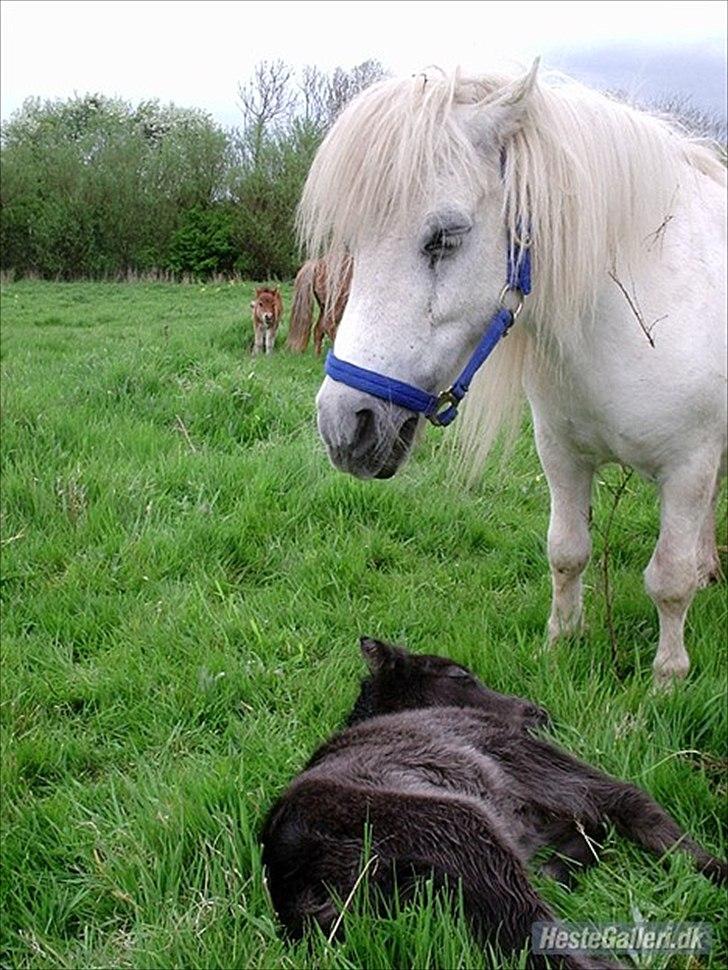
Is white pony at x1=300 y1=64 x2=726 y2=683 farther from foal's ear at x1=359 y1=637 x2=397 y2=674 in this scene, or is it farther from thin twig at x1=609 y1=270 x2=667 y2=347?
foal's ear at x1=359 y1=637 x2=397 y2=674

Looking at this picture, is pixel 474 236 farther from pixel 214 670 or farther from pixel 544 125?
pixel 214 670

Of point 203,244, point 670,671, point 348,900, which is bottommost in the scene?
point 203,244

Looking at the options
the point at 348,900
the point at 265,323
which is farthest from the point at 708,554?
the point at 265,323

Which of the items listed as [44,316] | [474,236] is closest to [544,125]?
[474,236]

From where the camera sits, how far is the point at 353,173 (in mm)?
2264

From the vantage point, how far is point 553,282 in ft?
8.30

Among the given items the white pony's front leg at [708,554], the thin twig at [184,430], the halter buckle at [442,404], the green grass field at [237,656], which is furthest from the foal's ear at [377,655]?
the thin twig at [184,430]

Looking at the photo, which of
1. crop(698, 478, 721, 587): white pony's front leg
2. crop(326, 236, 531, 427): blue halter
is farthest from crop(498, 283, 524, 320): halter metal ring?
crop(698, 478, 721, 587): white pony's front leg

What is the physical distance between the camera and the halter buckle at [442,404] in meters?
2.35

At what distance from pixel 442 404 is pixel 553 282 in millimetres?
513

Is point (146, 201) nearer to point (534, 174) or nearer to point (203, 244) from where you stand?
point (203, 244)

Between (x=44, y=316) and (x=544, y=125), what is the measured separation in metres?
15.1

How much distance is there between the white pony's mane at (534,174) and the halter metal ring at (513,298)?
0.13 metres

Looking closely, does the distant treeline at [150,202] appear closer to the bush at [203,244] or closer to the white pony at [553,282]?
the bush at [203,244]
